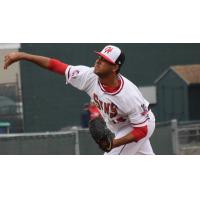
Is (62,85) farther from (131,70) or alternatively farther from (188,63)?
(188,63)

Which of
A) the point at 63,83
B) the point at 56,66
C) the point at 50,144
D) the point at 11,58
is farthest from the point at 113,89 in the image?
the point at 63,83

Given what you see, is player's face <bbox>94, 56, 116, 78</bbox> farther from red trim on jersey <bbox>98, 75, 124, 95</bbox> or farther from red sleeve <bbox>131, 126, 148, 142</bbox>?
red sleeve <bbox>131, 126, 148, 142</bbox>

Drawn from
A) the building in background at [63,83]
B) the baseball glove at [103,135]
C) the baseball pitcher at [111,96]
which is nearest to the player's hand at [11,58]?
the baseball pitcher at [111,96]

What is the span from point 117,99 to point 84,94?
4211mm

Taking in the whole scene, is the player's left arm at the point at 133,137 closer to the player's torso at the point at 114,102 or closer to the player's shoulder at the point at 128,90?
the player's torso at the point at 114,102

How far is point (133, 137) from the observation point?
525cm

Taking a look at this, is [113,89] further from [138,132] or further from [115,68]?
[138,132]

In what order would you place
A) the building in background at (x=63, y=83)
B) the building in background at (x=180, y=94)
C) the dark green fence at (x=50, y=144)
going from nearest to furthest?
the dark green fence at (x=50, y=144), the building in background at (x=63, y=83), the building in background at (x=180, y=94)

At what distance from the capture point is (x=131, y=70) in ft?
31.7

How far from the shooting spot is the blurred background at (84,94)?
920 cm

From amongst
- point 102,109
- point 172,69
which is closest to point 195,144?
point 172,69

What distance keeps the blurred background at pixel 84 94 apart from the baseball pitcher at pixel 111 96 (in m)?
3.65

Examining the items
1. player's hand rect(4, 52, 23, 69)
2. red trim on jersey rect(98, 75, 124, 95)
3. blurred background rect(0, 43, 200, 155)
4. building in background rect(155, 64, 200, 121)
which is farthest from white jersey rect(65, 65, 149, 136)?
building in background rect(155, 64, 200, 121)

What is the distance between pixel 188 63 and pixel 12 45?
2.51m
